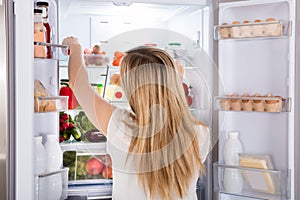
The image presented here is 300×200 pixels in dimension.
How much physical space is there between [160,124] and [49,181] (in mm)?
606

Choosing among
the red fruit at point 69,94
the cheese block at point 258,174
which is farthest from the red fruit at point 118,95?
the cheese block at point 258,174

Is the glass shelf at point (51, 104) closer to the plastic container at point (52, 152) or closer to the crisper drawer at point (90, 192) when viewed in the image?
the plastic container at point (52, 152)

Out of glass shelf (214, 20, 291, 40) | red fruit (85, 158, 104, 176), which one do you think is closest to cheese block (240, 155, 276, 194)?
glass shelf (214, 20, 291, 40)

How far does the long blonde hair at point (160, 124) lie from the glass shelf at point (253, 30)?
0.54 m

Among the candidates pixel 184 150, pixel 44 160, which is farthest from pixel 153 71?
pixel 44 160

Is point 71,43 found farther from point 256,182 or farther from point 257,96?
point 256,182

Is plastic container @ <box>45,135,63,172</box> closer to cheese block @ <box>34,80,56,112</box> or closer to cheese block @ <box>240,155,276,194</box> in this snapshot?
cheese block @ <box>34,80,56,112</box>

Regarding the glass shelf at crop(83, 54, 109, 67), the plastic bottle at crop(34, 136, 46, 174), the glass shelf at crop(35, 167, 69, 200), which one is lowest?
the glass shelf at crop(35, 167, 69, 200)

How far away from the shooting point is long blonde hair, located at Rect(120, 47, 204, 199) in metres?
1.31

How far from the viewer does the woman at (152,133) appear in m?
1.32

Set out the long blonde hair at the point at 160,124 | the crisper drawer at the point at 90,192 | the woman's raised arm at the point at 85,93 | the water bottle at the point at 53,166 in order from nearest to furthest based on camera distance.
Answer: the long blonde hair at the point at 160,124, the woman's raised arm at the point at 85,93, the water bottle at the point at 53,166, the crisper drawer at the point at 90,192

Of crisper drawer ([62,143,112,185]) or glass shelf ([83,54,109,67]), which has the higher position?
glass shelf ([83,54,109,67])

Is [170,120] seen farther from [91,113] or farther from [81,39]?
[81,39]

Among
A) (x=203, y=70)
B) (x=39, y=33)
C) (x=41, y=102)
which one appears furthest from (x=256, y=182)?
(x=39, y=33)
